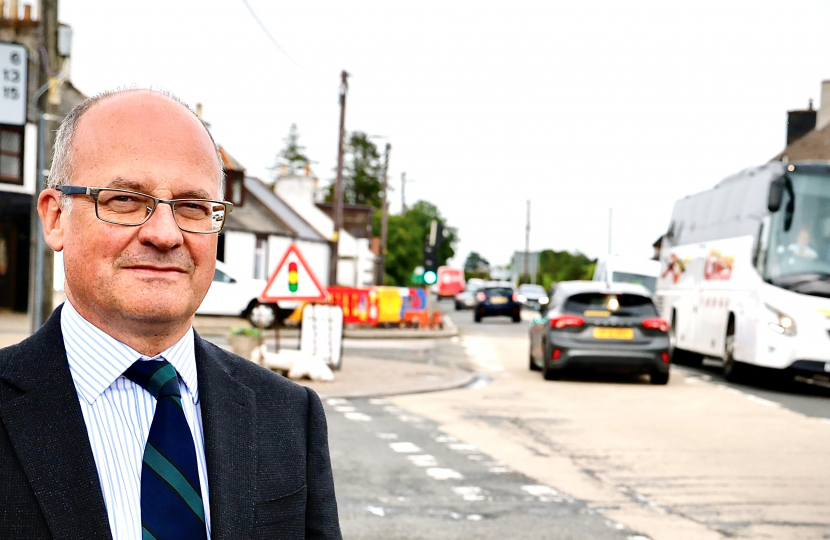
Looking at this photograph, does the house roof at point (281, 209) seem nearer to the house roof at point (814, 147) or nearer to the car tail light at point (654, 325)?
the house roof at point (814, 147)

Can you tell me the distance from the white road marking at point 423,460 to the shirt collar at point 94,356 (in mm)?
6694

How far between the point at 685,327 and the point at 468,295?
44.1 metres

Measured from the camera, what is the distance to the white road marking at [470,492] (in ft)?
23.6

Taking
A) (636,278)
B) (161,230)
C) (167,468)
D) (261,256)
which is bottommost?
(167,468)

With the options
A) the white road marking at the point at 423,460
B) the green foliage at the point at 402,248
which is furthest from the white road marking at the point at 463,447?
the green foliage at the point at 402,248

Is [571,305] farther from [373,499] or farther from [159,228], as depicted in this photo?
[159,228]

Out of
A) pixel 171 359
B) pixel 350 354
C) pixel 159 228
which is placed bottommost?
pixel 350 354

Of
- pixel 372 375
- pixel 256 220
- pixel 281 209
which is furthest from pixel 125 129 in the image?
pixel 281 209

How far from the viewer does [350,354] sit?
70.5 feet

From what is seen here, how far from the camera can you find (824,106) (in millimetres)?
51594

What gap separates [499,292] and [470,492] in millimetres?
36732

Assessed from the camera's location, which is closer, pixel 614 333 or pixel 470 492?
pixel 470 492

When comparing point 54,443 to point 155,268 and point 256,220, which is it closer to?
point 155,268

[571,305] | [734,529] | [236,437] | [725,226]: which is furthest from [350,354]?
[236,437]
